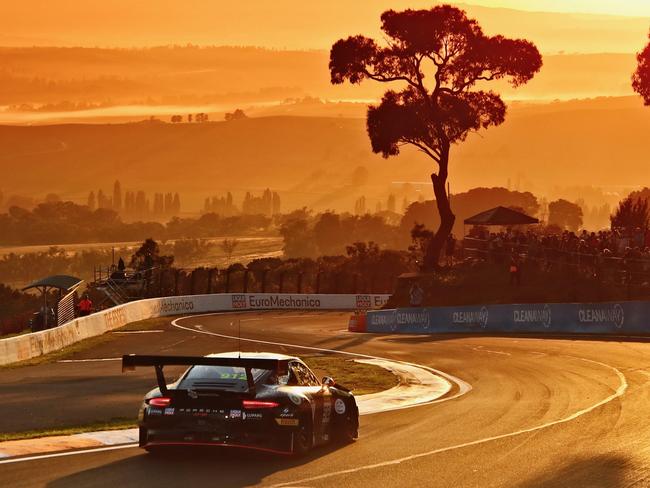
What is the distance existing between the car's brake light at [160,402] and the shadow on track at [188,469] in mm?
750

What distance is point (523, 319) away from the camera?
166 feet

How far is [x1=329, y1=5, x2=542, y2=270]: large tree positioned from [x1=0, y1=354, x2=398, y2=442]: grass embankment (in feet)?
136

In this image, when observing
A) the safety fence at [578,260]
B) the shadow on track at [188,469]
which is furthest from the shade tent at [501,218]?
the shadow on track at [188,469]

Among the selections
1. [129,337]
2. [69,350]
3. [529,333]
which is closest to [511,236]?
[529,333]

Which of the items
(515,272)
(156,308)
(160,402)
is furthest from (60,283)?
(160,402)

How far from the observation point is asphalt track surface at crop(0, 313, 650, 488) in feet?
48.9

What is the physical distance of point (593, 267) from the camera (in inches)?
2093

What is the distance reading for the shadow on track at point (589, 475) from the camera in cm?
1461

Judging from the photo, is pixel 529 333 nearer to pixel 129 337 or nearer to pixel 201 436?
pixel 129 337

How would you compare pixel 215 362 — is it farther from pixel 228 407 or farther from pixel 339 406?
pixel 339 406

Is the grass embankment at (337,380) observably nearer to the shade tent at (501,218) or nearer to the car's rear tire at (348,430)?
the car's rear tire at (348,430)

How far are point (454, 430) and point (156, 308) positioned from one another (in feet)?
167

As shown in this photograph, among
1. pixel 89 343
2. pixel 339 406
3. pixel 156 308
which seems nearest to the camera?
pixel 339 406

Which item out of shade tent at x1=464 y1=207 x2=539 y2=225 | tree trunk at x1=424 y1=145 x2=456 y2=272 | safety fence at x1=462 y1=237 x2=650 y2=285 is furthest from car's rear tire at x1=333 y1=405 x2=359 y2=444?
tree trunk at x1=424 y1=145 x2=456 y2=272
